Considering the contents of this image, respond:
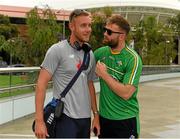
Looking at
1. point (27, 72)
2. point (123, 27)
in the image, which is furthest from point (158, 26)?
point (123, 27)

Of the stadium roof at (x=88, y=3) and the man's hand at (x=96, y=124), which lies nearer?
the man's hand at (x=96, y=124)

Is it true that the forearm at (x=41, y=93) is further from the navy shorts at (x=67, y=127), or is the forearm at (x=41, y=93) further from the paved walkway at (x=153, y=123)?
the paved walkway at (x=153, y=123)

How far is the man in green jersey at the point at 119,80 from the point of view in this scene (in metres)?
3.69

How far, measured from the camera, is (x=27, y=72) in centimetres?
962

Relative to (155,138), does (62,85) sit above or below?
above

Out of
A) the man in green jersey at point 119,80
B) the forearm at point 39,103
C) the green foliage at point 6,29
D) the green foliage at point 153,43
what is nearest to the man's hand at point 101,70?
A: the man in green jersey at point 119,80

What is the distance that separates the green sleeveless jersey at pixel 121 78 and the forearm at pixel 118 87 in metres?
0.06

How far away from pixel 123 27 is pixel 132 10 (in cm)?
7396

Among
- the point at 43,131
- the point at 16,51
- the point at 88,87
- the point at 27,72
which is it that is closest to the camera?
the point at 43,131

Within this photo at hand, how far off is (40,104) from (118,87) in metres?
0.67

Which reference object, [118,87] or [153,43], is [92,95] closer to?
[118,87]

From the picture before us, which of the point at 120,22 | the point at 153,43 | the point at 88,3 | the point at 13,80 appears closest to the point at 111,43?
the point at 120,22

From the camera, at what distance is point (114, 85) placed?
358 centimetres

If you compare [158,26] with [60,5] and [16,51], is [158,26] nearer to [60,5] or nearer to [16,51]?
[16,51]
